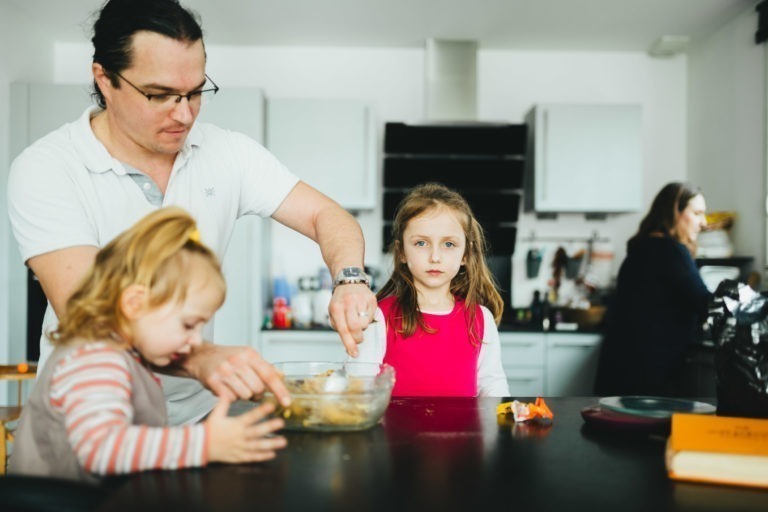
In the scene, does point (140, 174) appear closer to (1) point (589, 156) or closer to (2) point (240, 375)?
(2) point (240, 375)

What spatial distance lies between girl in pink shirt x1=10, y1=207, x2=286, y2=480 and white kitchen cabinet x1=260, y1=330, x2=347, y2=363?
8.59 ft

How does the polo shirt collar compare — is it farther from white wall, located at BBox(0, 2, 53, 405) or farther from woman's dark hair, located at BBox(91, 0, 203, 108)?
white wall, located at BBox(0, 2, 53, 405)

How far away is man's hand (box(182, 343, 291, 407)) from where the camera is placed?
3.26 feet

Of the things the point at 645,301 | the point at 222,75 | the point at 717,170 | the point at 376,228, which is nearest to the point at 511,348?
the point at 645,301

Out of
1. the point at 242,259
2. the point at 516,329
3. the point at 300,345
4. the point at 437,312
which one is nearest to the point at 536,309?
the point at 516,329

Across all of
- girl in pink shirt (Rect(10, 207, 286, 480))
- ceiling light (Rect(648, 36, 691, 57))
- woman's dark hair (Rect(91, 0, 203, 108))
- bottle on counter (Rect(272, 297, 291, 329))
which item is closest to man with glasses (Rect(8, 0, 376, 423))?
woman's dark hair (Rect(91, 0, 203, 108))

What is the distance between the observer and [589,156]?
384 centimetres

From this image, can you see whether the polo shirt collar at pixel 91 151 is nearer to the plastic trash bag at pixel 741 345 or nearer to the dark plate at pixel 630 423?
the dark plate at pixel 630 423

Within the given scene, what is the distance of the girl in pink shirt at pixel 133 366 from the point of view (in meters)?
0.83

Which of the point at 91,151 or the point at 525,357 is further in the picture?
the point at 525,357

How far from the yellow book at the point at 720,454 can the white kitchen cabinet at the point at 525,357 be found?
2.76 m

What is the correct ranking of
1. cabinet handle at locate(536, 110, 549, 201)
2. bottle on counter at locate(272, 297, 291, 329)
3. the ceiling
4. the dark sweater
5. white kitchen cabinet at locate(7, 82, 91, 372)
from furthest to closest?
cabinet handle at locate(536, 110, 549, 201) < bottle on counter at locate(272, 297, 291, 329) < white kitchen cabinet at locate(7, 82, 91, 372) < the ceiling < the dark sweater

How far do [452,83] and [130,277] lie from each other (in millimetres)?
3331

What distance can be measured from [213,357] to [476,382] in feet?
3.19
